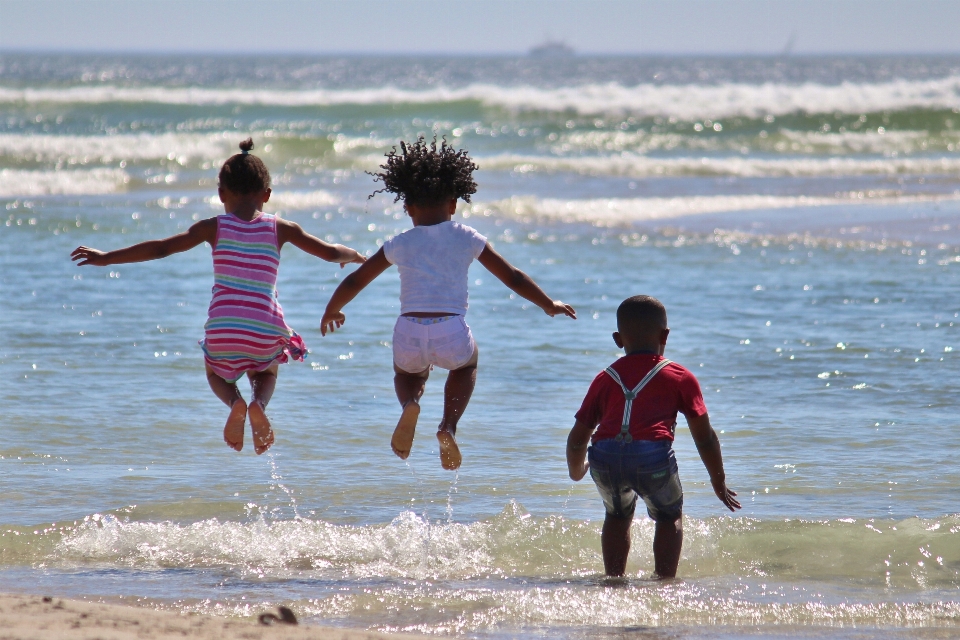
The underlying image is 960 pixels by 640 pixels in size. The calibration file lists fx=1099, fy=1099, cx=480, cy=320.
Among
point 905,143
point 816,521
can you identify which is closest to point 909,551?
point 816,521

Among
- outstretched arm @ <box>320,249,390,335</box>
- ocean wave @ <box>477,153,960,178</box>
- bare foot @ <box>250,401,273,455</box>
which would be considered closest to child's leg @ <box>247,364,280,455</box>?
bare foot @ <box>250,401,273,455</box>

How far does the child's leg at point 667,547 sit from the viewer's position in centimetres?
424

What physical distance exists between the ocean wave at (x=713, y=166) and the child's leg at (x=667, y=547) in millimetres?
19332

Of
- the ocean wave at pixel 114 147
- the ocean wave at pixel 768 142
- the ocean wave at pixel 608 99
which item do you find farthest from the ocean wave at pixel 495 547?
the ocean wave at pixel 608 99

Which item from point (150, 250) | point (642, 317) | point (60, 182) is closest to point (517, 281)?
point (642, 317)

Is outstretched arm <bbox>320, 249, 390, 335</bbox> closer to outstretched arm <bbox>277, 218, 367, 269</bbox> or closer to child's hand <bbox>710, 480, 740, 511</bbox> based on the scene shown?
outstretched arm <bbox>277, 218, 367, 269</bbox>

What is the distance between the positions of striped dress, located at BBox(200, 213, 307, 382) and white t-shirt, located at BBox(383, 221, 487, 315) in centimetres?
58

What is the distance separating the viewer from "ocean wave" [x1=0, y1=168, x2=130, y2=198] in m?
17.9

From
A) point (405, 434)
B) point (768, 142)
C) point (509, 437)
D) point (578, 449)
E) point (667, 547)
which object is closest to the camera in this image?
point (578, 449)

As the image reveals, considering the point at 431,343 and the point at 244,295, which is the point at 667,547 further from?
the point at 244,295

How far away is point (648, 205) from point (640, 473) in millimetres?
13744

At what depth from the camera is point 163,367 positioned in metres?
7.55

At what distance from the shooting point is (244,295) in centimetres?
478

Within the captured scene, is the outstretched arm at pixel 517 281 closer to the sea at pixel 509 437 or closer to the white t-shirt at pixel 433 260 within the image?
the white t-shirt at pixel 433 260
